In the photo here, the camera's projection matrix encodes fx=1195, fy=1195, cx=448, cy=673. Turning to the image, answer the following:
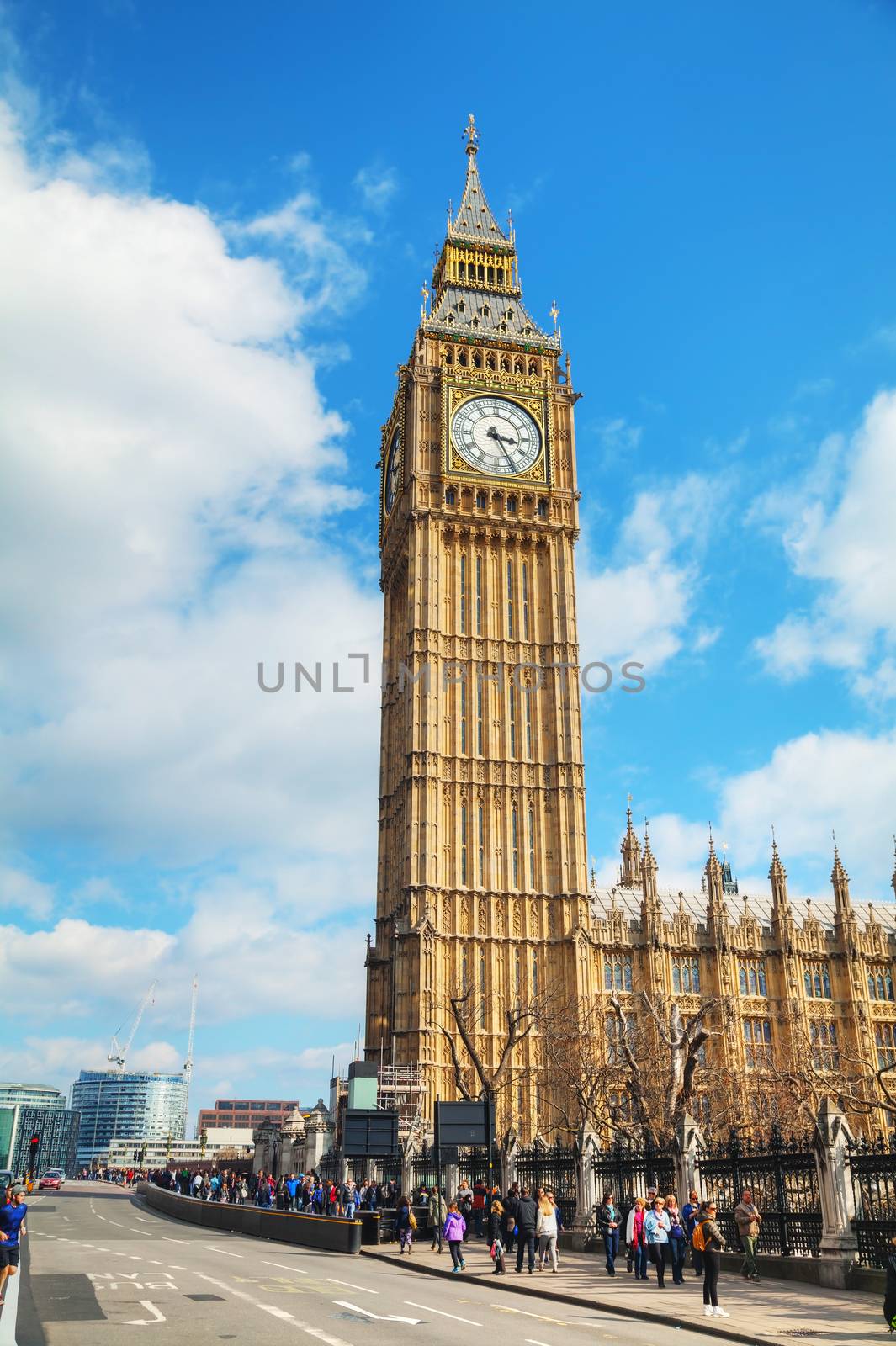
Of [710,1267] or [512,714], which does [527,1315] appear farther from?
[512,714]

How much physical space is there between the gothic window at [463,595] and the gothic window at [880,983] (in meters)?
32.5

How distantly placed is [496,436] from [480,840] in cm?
2536

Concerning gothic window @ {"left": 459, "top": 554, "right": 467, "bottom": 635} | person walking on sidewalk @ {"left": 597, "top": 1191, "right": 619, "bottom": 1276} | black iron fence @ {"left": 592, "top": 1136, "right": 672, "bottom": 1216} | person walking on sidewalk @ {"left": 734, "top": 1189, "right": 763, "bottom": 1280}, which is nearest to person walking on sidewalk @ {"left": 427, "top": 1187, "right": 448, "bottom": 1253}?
black iron fence @ {"left": 592, "top": 1136, "right": 672, "bottom": 1216}

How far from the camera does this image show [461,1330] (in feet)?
53.5

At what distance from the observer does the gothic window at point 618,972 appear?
68.7 m

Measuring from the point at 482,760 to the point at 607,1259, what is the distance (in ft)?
140

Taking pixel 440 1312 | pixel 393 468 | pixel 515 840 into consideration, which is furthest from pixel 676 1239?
pixel 393 468

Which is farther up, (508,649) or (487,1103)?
(508,649)

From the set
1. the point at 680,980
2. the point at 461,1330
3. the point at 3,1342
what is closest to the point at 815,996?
the point at 680,980

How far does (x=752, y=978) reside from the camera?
234 feet

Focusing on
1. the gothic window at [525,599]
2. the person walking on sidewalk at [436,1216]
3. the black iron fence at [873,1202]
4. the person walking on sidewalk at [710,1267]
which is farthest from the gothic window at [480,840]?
the person walking on sidewalk at [710,1267]

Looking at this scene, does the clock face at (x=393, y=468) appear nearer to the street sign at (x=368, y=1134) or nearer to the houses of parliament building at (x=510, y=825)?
the houses of parliament building at (x=510, y=825)

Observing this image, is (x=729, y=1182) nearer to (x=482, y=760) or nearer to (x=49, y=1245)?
(x=49, y=1245)

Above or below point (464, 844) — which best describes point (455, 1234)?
below
